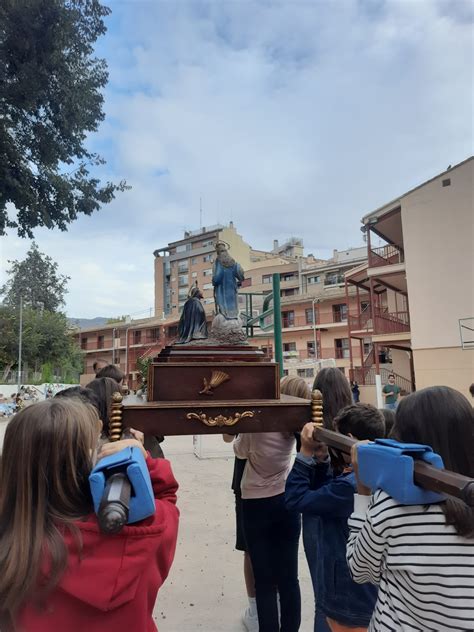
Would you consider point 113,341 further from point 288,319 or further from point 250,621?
point 250,621

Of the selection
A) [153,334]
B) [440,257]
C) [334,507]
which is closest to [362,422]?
[334,507]

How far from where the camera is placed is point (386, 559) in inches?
38.2

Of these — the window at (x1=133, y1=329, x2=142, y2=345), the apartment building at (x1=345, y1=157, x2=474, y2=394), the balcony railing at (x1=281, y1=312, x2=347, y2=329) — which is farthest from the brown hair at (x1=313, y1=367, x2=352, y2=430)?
the window at (x1=133, y1=329, x2=142, y2=345)

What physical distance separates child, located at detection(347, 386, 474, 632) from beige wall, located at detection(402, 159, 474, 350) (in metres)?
11.8

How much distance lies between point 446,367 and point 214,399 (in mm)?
11673

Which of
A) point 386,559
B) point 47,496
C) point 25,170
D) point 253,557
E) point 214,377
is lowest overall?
point 253,557

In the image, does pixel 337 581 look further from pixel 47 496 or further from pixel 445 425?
pixel 47 496

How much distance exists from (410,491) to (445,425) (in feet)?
0.80

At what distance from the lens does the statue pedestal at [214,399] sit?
1488 millimetres

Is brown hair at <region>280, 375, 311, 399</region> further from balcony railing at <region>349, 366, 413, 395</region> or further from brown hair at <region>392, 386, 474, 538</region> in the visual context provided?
balcony railing at <region>349, 366, 413, 395</region>

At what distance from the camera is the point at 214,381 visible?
5.62 feet

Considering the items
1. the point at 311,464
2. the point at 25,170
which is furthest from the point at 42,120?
the point at 311,464

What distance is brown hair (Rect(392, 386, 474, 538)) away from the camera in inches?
39.6

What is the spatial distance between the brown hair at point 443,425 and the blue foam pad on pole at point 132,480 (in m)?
0.67
